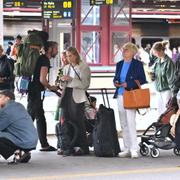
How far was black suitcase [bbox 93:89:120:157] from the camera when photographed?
9.39 meters

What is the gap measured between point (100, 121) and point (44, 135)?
1.18 metres

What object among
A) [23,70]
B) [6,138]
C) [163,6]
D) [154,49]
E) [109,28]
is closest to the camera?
[6,138]

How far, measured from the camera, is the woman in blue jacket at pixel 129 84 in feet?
30.8

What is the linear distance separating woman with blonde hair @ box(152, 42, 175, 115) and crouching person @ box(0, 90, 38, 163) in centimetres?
335

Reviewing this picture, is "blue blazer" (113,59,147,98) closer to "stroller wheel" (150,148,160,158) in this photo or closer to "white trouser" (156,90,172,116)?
"stroller wheel" (150,148,160,158)

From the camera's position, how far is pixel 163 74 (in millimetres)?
11188

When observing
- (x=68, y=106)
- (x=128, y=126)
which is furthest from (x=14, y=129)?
(x=128, y=126)

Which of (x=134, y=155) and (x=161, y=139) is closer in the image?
(x=134, y=155)

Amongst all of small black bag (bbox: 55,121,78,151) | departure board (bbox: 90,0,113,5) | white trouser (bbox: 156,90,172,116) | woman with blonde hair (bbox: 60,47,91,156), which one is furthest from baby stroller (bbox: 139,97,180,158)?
departure board (bbox: 90,0,113,5)

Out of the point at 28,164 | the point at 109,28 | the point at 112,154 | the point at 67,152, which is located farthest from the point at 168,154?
the point at 109,28

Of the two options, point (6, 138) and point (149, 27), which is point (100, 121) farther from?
point (149, 27)

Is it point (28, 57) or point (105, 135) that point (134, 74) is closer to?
point (105, 135)

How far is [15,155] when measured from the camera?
8.66 meters

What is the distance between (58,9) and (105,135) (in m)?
11.5
